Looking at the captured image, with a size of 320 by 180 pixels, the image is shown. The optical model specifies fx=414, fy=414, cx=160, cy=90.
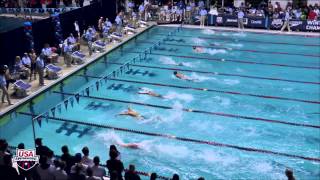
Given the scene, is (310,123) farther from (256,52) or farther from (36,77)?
(36,77)

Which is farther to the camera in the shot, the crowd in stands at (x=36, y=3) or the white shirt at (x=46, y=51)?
the crowd in stands at (x=36, y=3)

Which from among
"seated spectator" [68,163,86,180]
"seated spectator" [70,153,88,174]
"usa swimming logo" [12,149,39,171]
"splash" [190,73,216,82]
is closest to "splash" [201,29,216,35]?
"splash" [190,73,216,82]

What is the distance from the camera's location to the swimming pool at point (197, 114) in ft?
34.1

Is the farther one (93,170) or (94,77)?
(94,77)

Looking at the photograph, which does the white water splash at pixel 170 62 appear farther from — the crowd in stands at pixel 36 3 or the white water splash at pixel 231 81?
the crowd in stands at pixel 36 3

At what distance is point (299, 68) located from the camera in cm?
1722

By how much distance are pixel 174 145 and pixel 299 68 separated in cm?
854

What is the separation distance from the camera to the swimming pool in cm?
1039

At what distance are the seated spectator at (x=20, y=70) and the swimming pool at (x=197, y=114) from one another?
4.08 feet

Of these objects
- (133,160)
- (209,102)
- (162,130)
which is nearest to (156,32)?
(209,102)

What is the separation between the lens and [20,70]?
582 inches

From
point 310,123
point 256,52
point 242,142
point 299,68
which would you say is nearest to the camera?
point 242,142

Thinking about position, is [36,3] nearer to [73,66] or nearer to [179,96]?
[73,66]

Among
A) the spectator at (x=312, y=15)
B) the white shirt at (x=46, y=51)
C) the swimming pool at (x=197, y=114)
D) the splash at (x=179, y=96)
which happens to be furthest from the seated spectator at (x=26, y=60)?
the spectator at (x=312, y=15)
